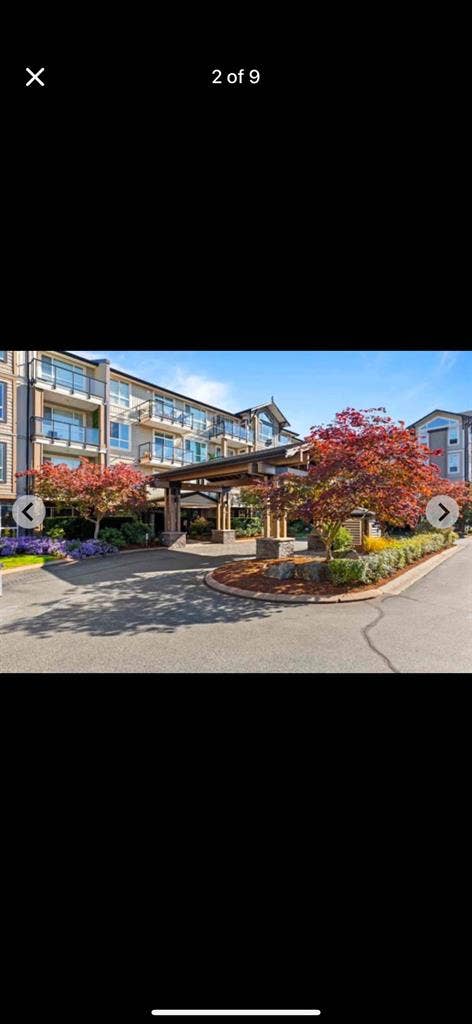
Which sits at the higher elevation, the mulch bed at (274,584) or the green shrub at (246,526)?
the green shrub at (246,526)

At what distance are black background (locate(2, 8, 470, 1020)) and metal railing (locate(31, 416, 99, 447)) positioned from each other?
10.1 meters

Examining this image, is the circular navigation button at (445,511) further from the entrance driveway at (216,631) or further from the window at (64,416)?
the window at (64,416)

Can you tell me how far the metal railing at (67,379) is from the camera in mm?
10430

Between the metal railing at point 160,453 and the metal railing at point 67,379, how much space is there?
1987 mm

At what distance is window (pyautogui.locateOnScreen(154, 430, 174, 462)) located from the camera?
12.8 m

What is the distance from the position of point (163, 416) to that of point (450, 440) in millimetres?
10590

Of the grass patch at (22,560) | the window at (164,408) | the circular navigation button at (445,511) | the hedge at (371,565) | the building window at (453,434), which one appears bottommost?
the grass patch at (22,560)

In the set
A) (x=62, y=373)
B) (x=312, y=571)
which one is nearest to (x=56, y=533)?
(x=62, y=373)
